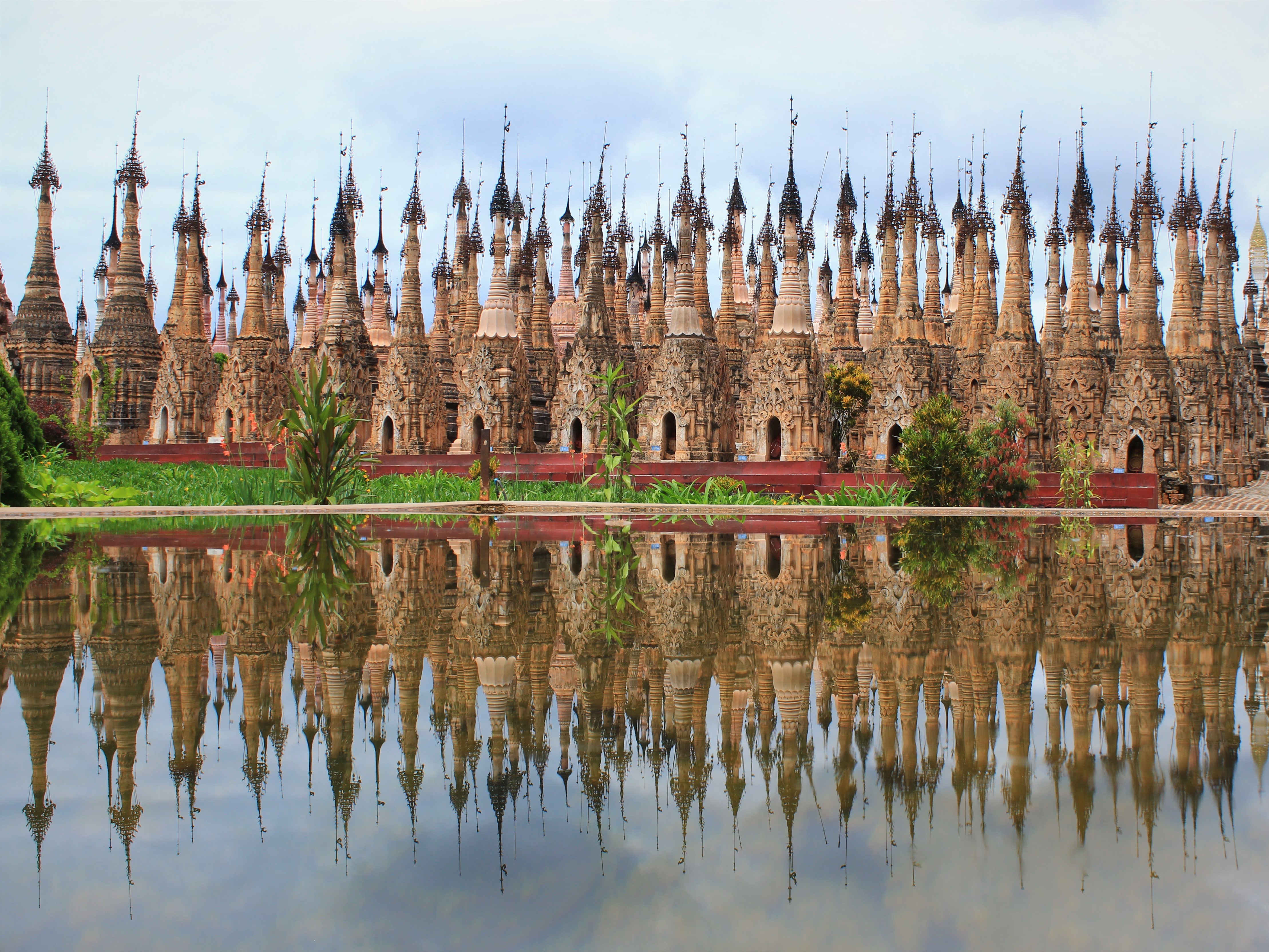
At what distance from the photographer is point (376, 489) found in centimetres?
2330

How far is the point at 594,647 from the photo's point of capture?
20.7 ft

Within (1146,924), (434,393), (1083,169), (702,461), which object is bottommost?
(1146,924)

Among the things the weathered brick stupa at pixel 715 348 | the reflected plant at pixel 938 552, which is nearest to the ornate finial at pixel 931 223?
the weathered brick stupa at pixel 715 348

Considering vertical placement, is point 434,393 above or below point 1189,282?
below

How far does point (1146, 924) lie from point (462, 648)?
4.16 m

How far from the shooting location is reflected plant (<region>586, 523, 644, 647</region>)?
7.00 meters

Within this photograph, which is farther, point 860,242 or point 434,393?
point 860,242

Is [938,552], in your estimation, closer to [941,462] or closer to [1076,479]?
[941,462]

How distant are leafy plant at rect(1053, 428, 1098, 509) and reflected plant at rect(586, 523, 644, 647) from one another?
44.5ft

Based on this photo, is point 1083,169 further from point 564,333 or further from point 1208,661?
point 1208,661

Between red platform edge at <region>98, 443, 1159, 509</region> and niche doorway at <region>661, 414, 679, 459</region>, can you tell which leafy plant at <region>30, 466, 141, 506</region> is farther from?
niche doorway at <region>661, 414, 679, 459</region>

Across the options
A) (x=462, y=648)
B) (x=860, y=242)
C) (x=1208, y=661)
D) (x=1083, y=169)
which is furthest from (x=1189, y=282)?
(x=462, y=648)

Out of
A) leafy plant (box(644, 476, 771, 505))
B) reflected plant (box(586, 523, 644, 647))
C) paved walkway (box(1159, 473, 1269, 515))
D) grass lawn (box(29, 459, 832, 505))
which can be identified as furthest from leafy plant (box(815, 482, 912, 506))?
reflected plant (box(586, 523, 644, 647))

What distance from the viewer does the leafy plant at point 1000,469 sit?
22266 millimetres
